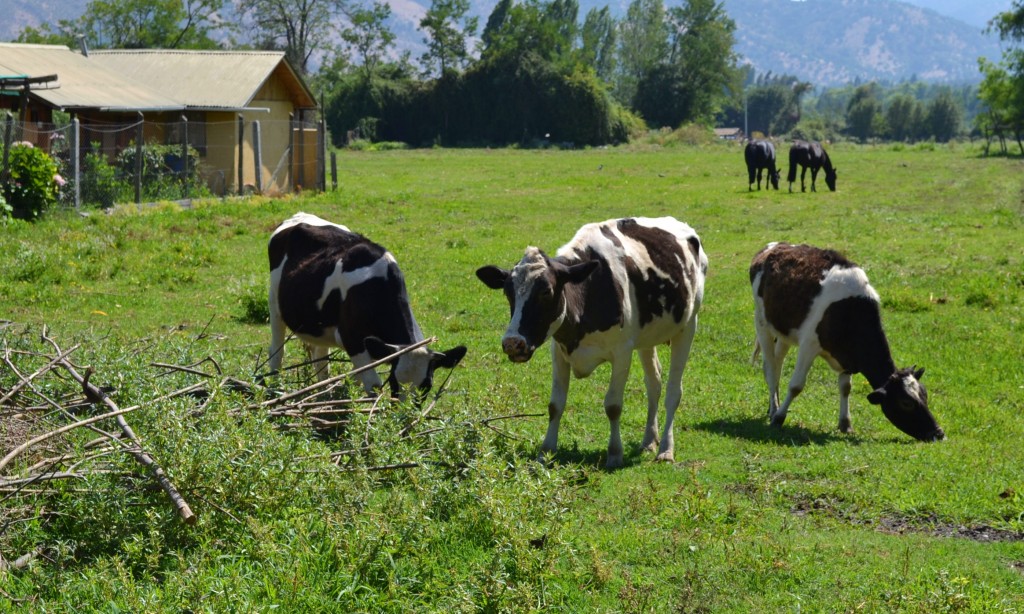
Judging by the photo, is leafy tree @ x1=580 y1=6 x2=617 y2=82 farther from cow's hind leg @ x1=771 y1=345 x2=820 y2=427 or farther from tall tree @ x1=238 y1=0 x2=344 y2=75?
cow's hind leg @ x1=771 y1=345 x2=820 y2=427

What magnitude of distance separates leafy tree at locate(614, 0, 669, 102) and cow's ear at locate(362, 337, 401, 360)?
405 feet

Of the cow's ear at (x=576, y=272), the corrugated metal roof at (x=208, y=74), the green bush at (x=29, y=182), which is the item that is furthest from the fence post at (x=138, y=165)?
the cow's ear at (x=576, y=272)

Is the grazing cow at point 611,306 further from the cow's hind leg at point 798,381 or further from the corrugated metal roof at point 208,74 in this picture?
the corrugated metal roof at point 208,74

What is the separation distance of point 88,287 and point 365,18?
7117 centimetres

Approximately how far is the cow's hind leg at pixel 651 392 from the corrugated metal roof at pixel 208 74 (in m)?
24.6

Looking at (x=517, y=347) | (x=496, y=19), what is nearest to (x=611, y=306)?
(x=517, y=347)

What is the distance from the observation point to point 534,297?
801 cm

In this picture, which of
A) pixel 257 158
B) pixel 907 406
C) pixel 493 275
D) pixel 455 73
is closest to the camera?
pixel 493 275

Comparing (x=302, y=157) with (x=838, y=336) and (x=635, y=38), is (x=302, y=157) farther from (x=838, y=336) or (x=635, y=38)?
(x=635, y=38)

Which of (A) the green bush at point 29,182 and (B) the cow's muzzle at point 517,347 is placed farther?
(A) the green bush at point 29,182

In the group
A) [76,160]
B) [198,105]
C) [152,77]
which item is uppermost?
[152,77]

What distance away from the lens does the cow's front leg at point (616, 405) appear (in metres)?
8.63

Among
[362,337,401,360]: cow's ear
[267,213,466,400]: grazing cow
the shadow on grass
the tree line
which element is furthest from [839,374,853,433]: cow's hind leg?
the tree line

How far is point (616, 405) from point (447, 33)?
92.8 meters
